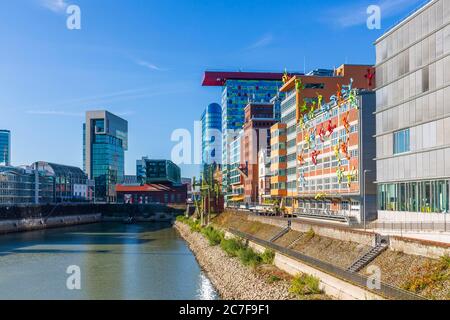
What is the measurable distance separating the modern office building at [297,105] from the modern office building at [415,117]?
3171 centimetres

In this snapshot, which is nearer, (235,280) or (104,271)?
(235,280)

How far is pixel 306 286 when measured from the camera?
38469mm

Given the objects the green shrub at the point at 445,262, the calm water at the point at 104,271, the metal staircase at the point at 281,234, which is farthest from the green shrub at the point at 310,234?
the green shrub at the point at 445,262

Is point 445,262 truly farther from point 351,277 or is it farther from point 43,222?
point 43,222

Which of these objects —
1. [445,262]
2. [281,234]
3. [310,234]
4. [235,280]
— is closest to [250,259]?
[235,280]

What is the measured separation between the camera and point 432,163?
45906mm

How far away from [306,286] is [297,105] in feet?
185

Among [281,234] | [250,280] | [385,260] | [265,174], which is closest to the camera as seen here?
[385,260]

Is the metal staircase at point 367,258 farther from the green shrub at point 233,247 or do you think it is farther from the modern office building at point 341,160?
the green shrub at point 233,247

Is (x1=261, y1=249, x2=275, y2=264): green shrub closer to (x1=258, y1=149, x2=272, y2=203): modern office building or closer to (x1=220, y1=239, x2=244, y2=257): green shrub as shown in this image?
(x1=220, y1=239, x2=244, y2=257): green shrub

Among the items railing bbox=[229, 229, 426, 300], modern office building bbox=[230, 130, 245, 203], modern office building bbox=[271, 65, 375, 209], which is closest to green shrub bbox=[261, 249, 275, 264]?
railing bbox=[229, 229, 426, 300]

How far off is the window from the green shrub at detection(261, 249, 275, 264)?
15.8m

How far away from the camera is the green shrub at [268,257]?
5350cm
